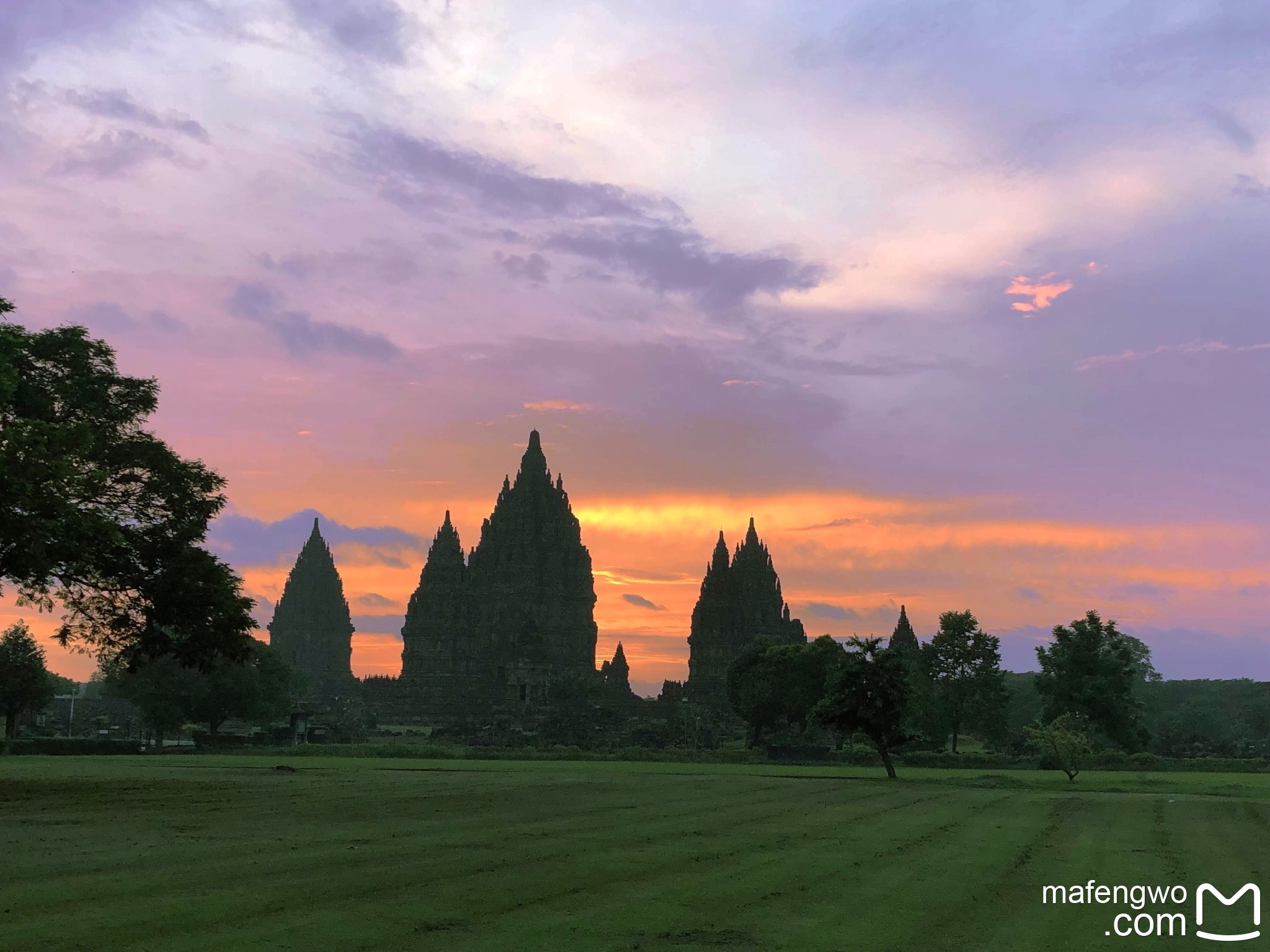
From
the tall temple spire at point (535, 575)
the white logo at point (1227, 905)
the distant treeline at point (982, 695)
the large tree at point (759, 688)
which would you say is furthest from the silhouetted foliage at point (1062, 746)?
the tall temple spire at point (535, 575)

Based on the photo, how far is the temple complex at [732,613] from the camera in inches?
6988

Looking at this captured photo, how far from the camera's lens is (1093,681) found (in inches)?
3664

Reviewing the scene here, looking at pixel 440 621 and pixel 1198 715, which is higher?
pixel 440 621

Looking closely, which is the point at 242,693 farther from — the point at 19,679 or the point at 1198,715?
the point at 1198,715

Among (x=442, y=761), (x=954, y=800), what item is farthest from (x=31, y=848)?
(x=442, y=761)

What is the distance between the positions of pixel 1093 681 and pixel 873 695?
4415 cm

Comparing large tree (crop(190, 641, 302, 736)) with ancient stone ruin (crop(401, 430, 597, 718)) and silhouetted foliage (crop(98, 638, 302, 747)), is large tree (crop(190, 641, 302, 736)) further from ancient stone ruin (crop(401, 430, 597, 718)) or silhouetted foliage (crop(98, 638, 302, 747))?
ancient stone ruin (crop(401, 430, 597, 718))

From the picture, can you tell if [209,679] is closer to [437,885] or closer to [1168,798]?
[1168,798]

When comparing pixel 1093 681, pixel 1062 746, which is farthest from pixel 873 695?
pixel 1093 681

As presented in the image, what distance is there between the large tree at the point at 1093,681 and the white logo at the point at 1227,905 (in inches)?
3016

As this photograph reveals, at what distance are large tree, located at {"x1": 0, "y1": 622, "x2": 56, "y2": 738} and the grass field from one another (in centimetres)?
4373

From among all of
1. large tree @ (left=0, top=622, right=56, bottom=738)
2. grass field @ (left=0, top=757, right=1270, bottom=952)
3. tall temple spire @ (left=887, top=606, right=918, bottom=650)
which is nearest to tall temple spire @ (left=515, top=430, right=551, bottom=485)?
tall temple spire @ (left=887, top=606, right=918, bottom=650)

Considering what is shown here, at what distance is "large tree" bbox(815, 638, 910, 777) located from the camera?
2218 inches

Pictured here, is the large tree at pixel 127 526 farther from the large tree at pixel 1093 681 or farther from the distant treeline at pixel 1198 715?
the distant treeline at pixel 1198 715
